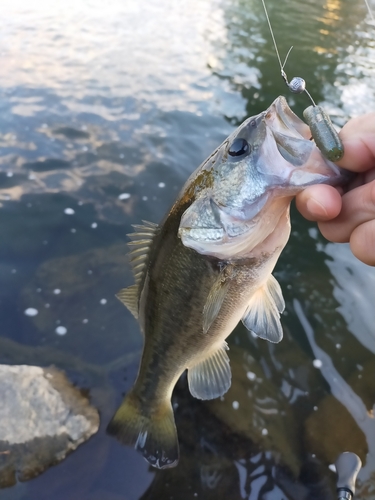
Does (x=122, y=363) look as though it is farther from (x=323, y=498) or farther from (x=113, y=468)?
(x=323, y=498)

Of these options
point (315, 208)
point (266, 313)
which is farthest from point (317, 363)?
point (315, 208)

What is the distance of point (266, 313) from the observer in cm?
197

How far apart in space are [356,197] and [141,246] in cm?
104

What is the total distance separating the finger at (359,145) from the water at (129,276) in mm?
2098

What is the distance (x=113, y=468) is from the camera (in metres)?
2.56

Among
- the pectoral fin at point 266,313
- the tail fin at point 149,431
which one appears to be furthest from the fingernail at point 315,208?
the tail fin at point 149,431

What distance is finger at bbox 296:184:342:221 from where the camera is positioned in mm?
1312

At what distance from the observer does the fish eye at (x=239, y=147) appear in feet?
4.96

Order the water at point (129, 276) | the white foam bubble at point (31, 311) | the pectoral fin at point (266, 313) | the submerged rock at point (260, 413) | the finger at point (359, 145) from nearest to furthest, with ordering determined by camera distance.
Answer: the finger at point (359, 145) → the pectoral fin at point (266, 313) → the water at point (129, 276) → the submerged rock at point (260, 413) → the white foam bubble at point (31, 311)

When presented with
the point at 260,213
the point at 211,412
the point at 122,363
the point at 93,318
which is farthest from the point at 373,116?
the point at 93,318

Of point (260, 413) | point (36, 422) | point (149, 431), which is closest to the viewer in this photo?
point (149, 431)

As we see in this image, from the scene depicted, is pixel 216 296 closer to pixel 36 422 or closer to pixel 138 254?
pixel 138 254

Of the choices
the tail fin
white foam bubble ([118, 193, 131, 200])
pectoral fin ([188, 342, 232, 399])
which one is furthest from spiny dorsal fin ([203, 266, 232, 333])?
white foam bubble ([118, 193, 131, 200])

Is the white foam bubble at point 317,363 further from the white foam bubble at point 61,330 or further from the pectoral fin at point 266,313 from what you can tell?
the white foam bubble at point 61,330
